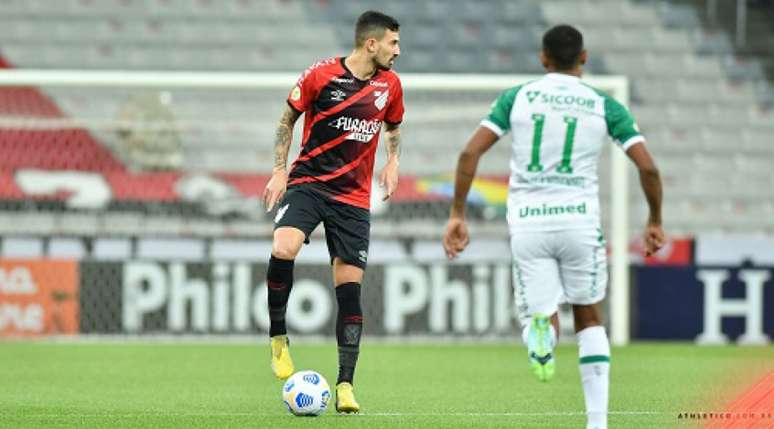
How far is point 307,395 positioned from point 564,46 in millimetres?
1976

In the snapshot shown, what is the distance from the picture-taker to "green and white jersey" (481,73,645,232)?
574 centimetres

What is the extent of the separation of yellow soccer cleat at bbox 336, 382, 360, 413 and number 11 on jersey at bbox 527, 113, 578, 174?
5.47ft

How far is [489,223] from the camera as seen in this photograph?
14773 mm

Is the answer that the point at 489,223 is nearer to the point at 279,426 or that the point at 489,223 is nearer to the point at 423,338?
the point at 423,338

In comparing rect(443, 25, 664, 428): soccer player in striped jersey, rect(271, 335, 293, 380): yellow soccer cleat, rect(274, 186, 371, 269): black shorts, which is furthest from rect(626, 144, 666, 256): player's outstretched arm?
rect(271, 335, 293, 380): yellow soccer cleat

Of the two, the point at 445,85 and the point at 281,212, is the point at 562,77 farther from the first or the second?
the point at 445,85

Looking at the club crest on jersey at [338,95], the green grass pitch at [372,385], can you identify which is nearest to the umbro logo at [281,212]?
the club crest on jersey at [338,95]

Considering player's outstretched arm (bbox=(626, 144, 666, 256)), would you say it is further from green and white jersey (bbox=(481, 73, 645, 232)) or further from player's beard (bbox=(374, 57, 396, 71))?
player's beard (bbox=(374, 57, 396, 71))

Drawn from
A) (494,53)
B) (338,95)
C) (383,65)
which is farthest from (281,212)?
(494,53)

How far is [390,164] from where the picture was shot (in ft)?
24.5

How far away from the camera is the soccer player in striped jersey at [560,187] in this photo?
5734mm

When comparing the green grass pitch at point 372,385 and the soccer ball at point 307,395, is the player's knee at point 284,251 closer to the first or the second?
the soccer ball at point 307,395

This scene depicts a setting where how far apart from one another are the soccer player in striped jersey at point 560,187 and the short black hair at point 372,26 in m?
1.41

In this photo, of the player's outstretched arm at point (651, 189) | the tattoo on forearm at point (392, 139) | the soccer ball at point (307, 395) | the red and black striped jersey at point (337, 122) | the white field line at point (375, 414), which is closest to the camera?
the player's outstretched arm at point (651, 189)
